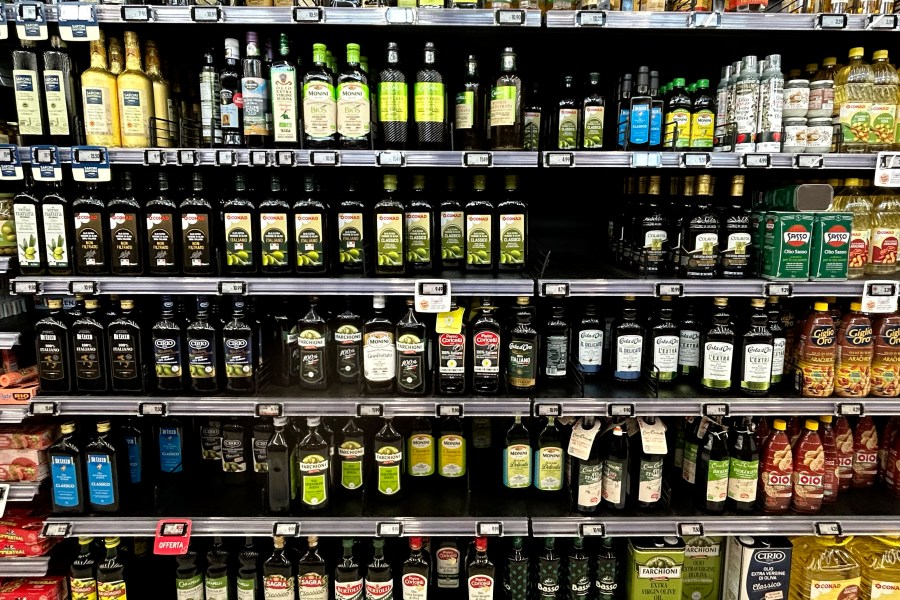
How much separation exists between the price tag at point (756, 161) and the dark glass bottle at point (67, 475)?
9.63 ft

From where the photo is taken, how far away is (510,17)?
2.19 meters

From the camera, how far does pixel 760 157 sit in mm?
2250

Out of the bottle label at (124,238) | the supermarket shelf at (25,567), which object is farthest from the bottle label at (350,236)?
the supermarket shelf at (25,567)

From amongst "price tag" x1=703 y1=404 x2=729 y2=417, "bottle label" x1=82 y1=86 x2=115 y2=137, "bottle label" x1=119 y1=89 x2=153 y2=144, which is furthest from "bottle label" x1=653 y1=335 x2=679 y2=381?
"bottle label" x1=82 y1=86 x2=115 y2=137

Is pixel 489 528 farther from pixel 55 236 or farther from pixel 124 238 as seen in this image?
pixel 55 236

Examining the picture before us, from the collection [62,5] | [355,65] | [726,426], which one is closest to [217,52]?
[62,5]

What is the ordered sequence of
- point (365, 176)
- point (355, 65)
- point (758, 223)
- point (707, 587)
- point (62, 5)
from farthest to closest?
1. point (365, 176)
2. point (707, 587)
3. point (758, 223)
4. point (355, 65)
5. point (62, 5)

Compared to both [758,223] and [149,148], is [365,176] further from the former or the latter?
[758,223]

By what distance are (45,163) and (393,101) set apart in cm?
138

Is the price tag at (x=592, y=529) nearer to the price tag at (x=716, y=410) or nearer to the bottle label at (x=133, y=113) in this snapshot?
the price tag at (x=716, y=410)

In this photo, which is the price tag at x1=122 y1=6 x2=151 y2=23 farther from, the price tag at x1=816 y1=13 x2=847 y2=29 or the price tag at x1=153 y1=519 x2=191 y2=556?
the price tag at x1=816 y1=13 x2=847 y2=29

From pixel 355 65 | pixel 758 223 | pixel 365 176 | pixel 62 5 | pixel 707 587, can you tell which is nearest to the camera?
pixel 62 5

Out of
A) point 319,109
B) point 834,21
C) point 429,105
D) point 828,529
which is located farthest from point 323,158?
point 828,529

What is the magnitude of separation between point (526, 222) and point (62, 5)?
1969 mm
